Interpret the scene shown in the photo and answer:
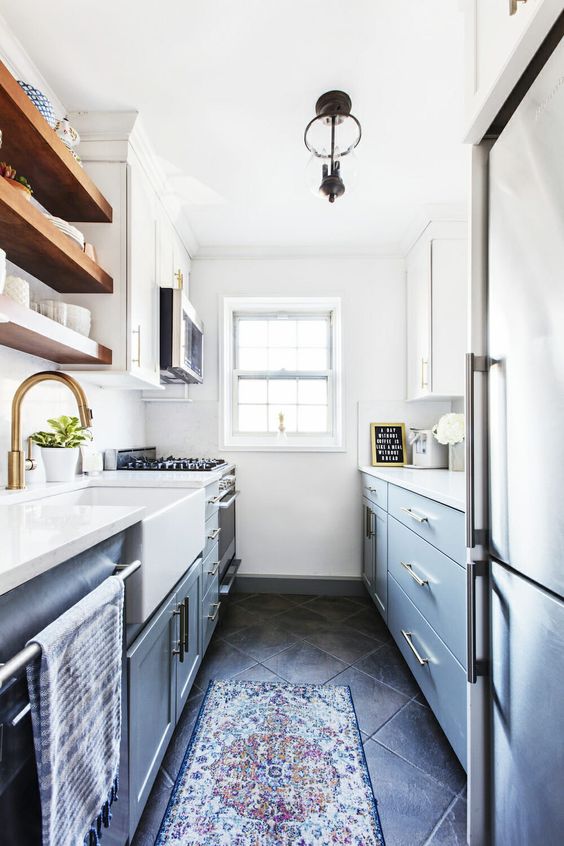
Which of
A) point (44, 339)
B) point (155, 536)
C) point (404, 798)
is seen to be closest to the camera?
point (155, 536)

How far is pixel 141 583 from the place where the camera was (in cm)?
106

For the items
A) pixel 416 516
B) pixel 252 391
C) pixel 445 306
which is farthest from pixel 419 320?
pixel 416 516

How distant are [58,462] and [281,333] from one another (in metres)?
2.05

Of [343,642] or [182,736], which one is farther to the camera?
[343,642]

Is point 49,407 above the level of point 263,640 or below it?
above

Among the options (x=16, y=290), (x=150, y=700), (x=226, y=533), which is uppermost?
(x=16, y=290)

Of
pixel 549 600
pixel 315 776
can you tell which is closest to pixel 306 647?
pixel 315 776

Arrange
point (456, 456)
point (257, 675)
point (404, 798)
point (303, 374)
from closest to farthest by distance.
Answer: point (404, 798), point (257, 675), point (456, 456), point (303, 374)

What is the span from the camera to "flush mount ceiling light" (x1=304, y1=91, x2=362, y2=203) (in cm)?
169

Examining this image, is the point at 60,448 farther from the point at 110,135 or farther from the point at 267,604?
the point at 267,604

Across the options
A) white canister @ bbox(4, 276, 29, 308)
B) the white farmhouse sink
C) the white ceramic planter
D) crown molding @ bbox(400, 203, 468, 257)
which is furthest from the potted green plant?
crown molding @ bbox(400, 203, 468, 257)

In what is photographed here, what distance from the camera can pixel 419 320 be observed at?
2801 millimetres

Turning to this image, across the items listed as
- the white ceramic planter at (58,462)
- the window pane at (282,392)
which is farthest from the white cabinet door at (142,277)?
the window pane at (282,392)

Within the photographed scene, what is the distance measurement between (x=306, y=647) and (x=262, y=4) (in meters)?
2.74
